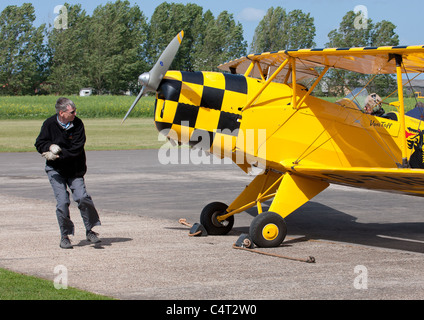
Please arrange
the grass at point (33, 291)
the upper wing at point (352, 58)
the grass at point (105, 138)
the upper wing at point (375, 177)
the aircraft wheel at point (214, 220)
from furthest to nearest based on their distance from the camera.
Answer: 1. the grass at point (105, 138)
2. the aircraft wheel at point (214, 220)
3. the upper wing at point (352, 58)
4. the upper wing at point (375, 177)
5. the grass at point (33, 291)

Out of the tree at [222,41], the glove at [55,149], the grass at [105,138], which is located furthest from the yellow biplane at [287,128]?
the tree at [222,41]

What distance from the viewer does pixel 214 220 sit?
916 cm

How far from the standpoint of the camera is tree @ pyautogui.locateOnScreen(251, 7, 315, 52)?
76.9 m

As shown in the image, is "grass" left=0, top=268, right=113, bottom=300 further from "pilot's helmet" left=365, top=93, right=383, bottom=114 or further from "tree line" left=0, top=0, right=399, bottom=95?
"tree line" left=0, top=0, right=399, bottom=95

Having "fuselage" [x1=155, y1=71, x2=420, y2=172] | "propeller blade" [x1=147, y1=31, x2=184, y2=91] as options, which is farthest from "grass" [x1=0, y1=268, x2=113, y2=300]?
"propeller blade" [x1=147, y1=31, x2=184, y2=91]

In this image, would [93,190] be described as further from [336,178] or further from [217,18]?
[217,18]

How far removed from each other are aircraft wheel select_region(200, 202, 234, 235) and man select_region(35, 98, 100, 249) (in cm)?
175

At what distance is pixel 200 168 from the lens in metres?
19.2

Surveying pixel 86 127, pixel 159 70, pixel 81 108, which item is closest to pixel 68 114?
pixel 159 70

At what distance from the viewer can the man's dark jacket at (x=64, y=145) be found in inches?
308

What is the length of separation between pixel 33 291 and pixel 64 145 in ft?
8.26

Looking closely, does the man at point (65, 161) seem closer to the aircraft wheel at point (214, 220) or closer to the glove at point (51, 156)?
the glove at point (51, 156)

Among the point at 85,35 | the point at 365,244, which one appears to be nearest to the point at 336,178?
the point at 365,244

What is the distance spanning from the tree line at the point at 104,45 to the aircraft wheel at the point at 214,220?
68999 mm
